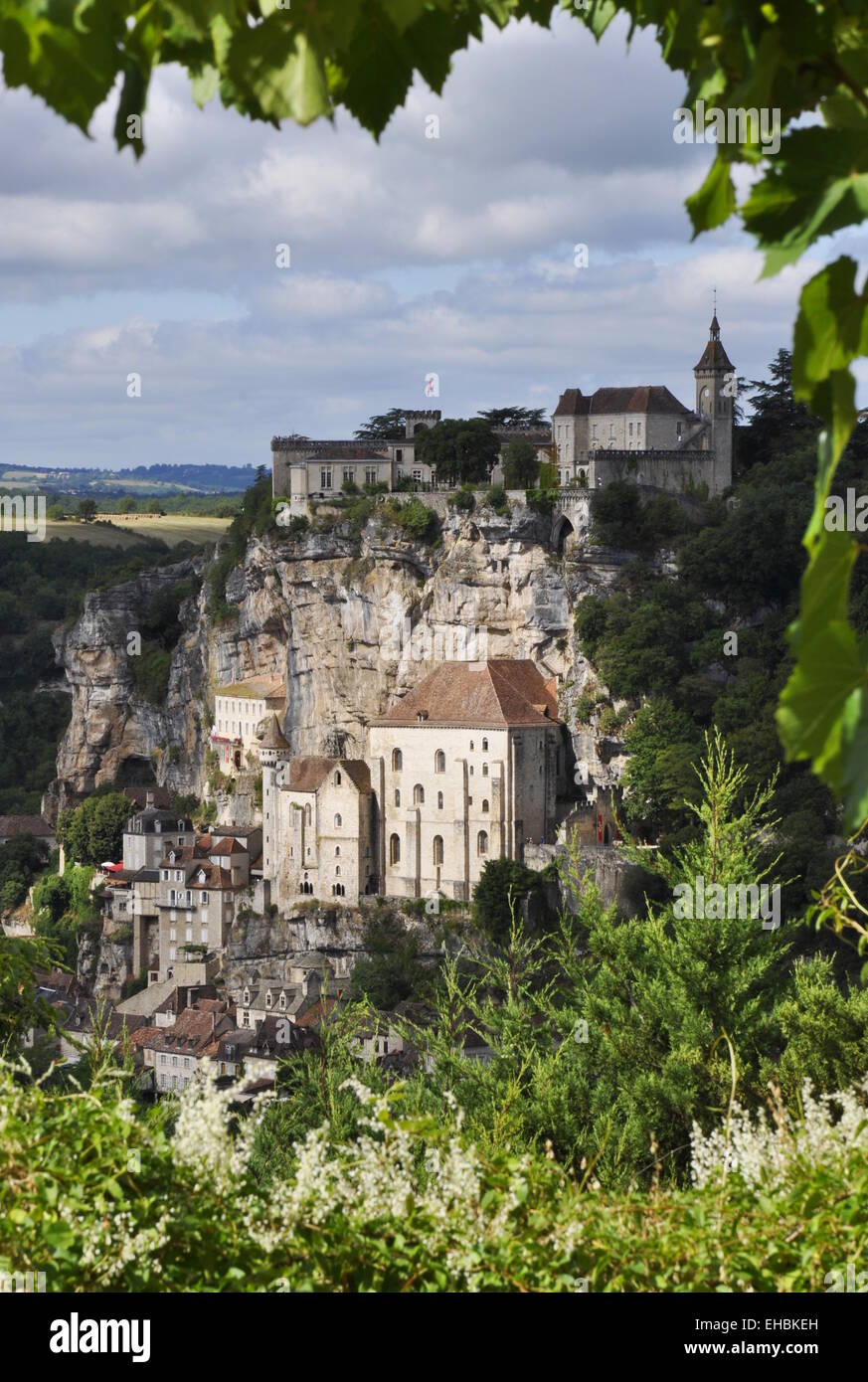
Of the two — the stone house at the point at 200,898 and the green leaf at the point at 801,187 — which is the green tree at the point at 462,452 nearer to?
the stone house at the point at 200,898

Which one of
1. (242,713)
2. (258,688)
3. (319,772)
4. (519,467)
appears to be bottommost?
(319,772)

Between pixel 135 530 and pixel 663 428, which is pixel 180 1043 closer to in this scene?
pixel 663 428

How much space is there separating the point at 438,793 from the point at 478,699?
9.87 ft

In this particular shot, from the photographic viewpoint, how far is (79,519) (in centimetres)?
11288

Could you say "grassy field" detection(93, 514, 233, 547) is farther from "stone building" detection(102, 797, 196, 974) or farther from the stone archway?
the stone archway

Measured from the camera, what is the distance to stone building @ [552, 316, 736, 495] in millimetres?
57594

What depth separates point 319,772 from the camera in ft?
175

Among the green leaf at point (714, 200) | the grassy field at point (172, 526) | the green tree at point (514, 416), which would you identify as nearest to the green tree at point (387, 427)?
the green tree at point (514, 416)

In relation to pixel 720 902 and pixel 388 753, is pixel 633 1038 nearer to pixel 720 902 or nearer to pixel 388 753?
pixel 720 902

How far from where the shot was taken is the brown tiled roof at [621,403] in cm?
5862

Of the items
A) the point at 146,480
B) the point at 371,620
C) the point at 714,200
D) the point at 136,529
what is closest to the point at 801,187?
the point at 714,200

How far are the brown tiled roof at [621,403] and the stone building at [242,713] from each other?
14475 millimetres

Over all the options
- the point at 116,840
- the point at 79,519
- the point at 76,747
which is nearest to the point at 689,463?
the point at 116,840
